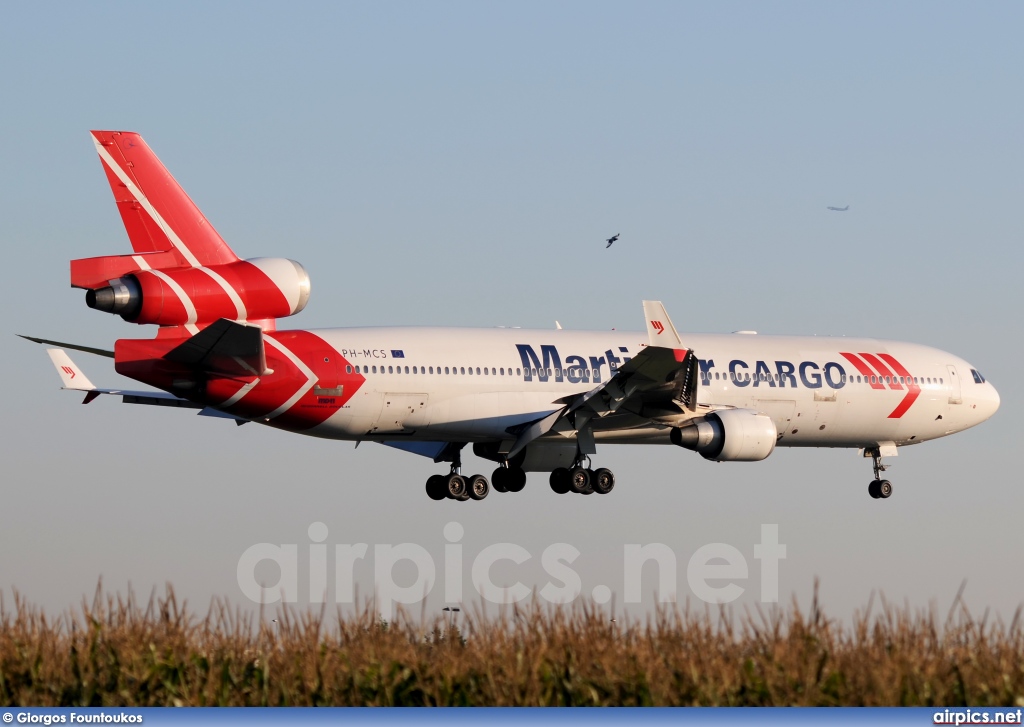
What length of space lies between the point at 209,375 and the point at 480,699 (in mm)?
19467

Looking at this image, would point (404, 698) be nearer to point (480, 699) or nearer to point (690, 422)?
point (480, 699)

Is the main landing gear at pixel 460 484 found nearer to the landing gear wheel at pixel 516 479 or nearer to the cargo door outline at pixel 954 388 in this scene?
the landing gear wheel at pixel 516 479

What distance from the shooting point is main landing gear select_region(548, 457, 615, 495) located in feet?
152

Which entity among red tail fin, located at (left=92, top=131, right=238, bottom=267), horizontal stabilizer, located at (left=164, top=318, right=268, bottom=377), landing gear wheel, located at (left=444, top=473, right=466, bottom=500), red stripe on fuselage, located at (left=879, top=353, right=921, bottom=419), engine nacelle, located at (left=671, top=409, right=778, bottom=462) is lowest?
landing gear wheel, located at (left=444, top=473, right=466, bottom=500)

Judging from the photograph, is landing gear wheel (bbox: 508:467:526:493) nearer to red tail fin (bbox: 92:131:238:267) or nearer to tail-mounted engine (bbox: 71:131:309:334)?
tail-mounted engine (bbox: 71:131:309:334)

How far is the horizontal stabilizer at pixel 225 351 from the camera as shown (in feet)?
120

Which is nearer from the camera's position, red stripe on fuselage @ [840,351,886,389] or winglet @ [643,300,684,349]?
winglet @ [643,300,684,349]

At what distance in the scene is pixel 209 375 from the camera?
3869 cm

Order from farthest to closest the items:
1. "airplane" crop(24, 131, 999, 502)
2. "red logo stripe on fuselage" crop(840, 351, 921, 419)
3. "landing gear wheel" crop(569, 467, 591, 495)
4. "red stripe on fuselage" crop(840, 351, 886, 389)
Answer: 1. "red logo stripe on fuselage" crop(840, 351, 921, 419)
2. "red stripe on fuselage" crop(840, 351, 886, 389)
3. "landing gear wheel" crop(569, 467, 591, 495)
4. "airplane" crop(24, 131, 999, 502)

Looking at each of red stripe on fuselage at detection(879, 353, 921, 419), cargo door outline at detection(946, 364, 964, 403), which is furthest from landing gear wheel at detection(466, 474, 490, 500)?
cargo door outline at detection(946, 364, 964, 403)

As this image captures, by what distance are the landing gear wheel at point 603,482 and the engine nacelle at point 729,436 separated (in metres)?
3.35

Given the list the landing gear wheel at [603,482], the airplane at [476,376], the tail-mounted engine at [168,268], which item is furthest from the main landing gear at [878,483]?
the tail-mounted engine at [168,268]

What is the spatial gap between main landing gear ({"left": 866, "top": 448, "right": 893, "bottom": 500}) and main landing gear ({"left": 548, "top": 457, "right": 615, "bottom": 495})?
10.2 meters

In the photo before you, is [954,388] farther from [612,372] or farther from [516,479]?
[516,479]
